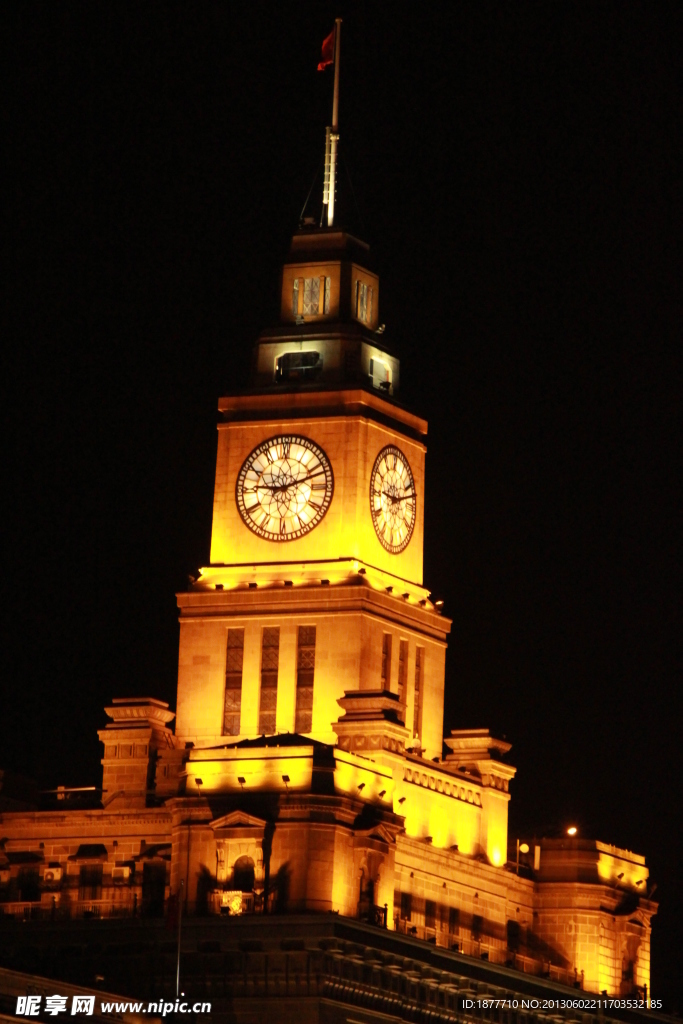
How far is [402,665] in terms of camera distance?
181 m

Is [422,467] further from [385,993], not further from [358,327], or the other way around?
[385,993]

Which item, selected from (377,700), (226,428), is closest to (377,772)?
(377,700)

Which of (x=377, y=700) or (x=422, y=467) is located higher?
(x=422, y=467)

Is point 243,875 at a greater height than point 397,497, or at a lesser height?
lesser

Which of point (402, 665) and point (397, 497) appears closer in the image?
point (402, 665)

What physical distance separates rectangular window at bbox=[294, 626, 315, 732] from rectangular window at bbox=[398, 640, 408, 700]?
492 cm

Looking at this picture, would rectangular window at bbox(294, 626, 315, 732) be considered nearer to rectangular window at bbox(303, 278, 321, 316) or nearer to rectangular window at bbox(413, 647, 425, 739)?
rectangular window at bbox(413, 647, 425, 739)

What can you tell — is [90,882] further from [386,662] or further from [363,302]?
[363,302]

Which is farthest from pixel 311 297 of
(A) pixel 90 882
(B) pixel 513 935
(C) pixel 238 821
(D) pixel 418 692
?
(B) pixel 513 935

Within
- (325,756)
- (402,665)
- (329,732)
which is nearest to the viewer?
(325,756)

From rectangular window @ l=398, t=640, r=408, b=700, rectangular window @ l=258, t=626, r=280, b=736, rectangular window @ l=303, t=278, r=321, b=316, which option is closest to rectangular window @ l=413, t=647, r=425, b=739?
rectangular window @ l=398, t=640, r=408, b=700

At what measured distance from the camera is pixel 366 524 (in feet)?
591

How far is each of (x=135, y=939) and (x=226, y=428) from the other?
2939cm

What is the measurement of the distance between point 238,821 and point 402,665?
64.3 ft
